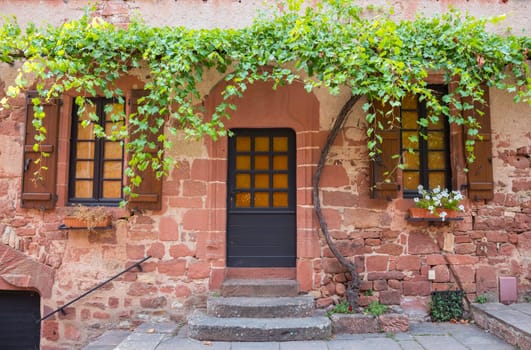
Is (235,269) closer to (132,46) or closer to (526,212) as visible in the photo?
(132,46)

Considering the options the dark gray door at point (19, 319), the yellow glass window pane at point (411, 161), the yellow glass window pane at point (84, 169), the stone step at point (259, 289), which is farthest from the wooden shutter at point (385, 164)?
the dark gray door at point (19, 319)

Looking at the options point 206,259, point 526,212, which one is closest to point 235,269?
point 206,259

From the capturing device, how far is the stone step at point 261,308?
4.02 m

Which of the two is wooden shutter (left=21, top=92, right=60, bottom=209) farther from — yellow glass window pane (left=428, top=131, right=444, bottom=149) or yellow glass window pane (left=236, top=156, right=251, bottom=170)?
yellow glass window pane (left=428, top=131, right=444, bottom=149)

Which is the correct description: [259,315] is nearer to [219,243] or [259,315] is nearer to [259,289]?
[259,289]

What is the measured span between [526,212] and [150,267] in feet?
15.3

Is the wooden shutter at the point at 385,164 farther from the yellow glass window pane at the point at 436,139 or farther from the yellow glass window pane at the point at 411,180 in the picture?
the yellow glass window pane at the point at 436,139

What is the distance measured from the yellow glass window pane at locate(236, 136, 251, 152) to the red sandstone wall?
0.32 meters

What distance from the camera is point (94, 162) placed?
15.5ft

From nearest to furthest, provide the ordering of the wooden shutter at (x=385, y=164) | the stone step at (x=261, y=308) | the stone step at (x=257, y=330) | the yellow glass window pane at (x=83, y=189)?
1. the stone step at (x=257, y=330)
2. the stone step at (x=261, y=308)
3. the wooden shutter at (x=385, y=164)
4. the yellow glass window pane at (x=83, y=189)

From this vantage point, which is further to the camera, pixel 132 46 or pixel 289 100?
pixel 289 100

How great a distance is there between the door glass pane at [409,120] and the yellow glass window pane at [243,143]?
2001mm

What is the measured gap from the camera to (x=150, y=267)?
445cm

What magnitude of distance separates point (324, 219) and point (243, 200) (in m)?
1.06
